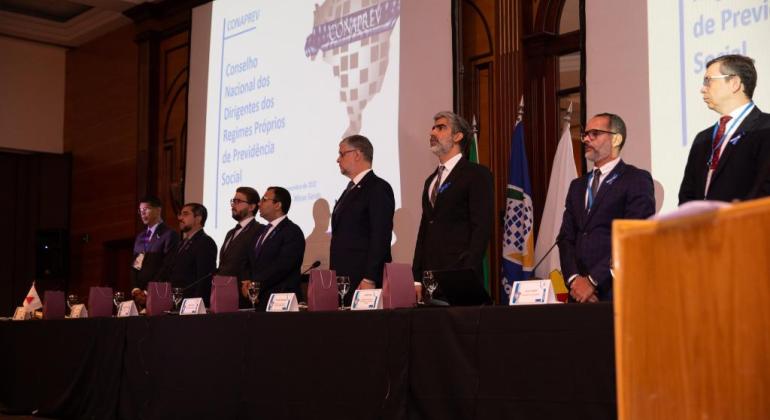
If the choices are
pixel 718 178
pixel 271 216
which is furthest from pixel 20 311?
pixel 718 178

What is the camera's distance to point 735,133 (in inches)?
118

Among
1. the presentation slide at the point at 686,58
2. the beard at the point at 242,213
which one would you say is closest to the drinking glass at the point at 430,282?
the presentation slide at the point at 686,58

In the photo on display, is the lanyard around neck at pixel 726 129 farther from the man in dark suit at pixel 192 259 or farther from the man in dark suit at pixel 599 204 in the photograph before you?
the man in dark suit at pixel 192 259

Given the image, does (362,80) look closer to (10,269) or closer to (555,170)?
(555,170)

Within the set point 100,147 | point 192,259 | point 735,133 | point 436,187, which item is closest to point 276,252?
point 192,259

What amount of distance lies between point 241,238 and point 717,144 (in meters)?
2.98

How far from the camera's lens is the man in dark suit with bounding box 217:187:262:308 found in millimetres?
5242

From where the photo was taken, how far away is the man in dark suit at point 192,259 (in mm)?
5719

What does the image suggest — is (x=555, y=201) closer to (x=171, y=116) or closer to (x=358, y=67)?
(x=358, y=67)

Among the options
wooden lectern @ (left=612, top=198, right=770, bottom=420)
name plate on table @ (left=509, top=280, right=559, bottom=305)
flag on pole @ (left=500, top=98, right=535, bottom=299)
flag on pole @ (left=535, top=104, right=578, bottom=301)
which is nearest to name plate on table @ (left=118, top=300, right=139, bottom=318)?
flag on pole @ (left=500, top=98, right=535, bottom=299)

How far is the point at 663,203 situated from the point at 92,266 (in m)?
6.98

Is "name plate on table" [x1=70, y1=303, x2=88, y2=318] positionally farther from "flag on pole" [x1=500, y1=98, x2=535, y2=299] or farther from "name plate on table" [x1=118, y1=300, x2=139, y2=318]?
"flag on pole" [x1=500, y1=98, x2=535, y2=299]

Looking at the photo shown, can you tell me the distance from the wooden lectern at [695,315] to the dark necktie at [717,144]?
2.03 metres

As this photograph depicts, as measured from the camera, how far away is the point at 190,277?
19.1 ft
